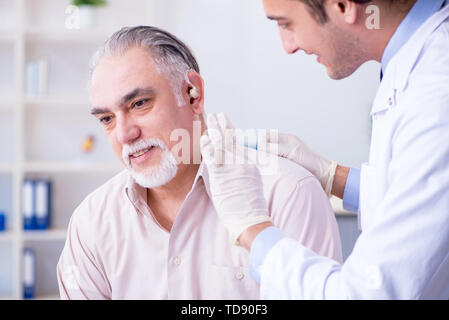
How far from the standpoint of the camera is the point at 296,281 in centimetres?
68

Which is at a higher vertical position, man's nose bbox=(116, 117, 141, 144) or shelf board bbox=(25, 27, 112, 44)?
shelf board bbox=(25, 27, 112, 44)

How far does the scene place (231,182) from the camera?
79 centimetres

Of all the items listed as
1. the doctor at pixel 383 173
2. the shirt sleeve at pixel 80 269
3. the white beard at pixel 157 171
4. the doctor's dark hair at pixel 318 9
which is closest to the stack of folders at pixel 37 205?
the shirt sleeve at pixel 80 269

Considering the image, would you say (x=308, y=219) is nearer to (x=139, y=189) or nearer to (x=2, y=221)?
(x=139, y=189)

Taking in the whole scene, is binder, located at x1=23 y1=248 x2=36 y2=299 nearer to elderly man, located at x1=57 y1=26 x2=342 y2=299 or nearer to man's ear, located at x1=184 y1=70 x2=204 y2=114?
elderly man, located at x1=57 y1=26 x2=342 y2=299

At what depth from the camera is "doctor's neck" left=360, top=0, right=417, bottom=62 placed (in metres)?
0.76

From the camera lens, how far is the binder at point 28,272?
3.76 ft

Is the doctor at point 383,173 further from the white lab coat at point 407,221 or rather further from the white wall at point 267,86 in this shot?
the white wall at point 267,86

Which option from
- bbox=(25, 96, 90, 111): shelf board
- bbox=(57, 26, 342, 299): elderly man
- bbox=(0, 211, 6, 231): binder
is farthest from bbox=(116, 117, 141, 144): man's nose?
bbox=(0, 211, 6, 231): binder

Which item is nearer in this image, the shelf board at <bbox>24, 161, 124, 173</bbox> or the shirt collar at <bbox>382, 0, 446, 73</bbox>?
the shirt collar at <bbox>382, 0, 446, 73</bbox>

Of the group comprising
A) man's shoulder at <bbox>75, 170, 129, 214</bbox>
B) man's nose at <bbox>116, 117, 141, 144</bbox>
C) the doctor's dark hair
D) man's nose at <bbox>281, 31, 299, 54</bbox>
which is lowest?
man's shoulder at <bbox>75, 170, 129, 214</bbox>

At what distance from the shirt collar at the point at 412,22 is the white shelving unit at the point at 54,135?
44 centimetres

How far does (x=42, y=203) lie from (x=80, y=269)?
444 mm
